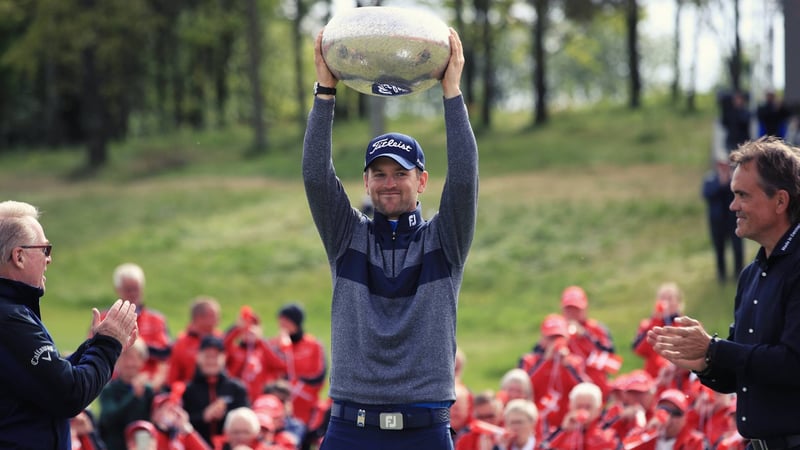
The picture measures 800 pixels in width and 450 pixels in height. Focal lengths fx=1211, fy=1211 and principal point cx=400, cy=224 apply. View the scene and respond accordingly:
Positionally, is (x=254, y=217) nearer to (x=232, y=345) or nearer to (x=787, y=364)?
(x=232, y=345)

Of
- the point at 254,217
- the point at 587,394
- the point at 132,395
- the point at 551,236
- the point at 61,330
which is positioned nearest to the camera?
the point at 587,394

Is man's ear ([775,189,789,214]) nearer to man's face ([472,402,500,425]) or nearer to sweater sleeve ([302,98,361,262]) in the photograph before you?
sweater sleeve ([302,98,361,262])

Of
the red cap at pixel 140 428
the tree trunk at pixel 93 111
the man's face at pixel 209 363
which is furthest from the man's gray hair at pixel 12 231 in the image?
the tree trunk at pixel 93 111

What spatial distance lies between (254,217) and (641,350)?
1855 centimetres

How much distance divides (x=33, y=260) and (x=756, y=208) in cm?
260

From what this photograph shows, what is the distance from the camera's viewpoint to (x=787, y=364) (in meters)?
4.08

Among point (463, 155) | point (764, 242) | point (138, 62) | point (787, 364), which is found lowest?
point (787, 364)

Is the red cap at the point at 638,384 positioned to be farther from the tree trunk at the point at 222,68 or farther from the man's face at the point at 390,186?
the tree trunk at the point at 222,68

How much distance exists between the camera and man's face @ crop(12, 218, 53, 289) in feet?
14.2

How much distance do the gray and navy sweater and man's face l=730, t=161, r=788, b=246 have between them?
0.96 meters

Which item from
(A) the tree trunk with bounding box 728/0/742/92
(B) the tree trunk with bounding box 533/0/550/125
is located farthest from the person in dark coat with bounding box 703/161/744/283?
(B) the tree trunk with bounding box 533/0/550/125

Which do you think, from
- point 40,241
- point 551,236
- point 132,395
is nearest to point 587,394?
point 132,395

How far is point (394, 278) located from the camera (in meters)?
4.38

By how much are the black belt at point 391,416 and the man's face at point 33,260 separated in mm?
1207
